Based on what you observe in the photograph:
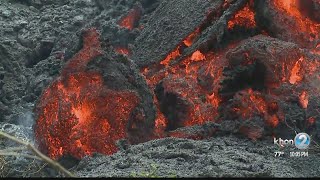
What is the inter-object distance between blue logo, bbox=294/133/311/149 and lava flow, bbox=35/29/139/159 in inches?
71.9

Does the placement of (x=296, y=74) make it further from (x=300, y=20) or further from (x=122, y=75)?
(x=122, y=75)

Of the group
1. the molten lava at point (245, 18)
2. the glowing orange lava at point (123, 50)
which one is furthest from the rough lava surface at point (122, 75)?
the molten lava at point (245, 18)

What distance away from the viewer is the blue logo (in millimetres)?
5090

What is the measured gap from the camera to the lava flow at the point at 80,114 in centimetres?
524

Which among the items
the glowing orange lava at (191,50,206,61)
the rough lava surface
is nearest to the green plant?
the rough lava surface

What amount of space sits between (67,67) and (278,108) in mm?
2464

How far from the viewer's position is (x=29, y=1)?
32.6 ft

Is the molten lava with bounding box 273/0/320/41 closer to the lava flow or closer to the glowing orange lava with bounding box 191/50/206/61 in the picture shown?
the glowing orange lava with bounding box 191/50/206/61

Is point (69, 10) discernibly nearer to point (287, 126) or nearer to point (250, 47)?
point (250, 47)

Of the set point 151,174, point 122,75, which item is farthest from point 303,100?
point 151,174

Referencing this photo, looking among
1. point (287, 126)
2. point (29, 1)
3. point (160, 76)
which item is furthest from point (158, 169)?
point (29, 1)

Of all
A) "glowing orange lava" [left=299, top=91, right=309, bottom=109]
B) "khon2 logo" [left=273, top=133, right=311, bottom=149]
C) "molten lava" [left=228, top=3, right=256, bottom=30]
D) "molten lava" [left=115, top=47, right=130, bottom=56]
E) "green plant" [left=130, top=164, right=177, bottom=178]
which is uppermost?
"molten lava" [left=228, top=3, right=256, bottom=30]

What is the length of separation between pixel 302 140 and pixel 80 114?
8.02 feet

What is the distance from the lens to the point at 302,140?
518cm
